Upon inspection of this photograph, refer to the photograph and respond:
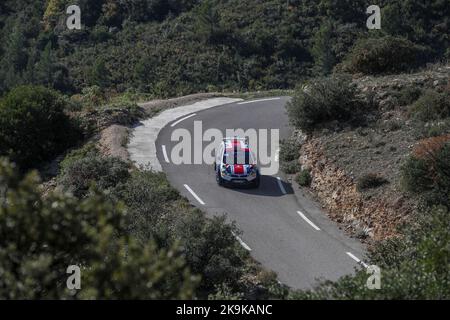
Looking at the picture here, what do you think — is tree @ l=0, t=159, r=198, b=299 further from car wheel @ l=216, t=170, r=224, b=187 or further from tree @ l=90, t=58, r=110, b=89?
tree @ l=90, t=58, r=110, b=89

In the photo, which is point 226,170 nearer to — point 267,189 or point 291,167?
point 267,189

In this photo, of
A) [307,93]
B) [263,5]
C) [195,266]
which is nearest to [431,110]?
[307,93]

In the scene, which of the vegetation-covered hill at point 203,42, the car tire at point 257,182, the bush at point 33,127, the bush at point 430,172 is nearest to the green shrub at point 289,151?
the car tire at point 257,182

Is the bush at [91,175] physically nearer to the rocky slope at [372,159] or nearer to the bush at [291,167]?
the bush at [291,167]

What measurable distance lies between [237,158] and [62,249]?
15923 mm

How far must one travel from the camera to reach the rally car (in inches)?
1016

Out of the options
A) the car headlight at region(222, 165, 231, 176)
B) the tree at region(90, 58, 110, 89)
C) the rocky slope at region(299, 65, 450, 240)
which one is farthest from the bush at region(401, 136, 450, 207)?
the tree at region(90, 58, 110, 89)

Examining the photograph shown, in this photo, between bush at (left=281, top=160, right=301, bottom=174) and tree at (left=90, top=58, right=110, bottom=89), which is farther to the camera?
tree at (left=90, top=58, right=110, bottom=89)

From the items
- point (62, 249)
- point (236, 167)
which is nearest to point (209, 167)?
point (236, 167)

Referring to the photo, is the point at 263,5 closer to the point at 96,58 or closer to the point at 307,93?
the point at 96,58

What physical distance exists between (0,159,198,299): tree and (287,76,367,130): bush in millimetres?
18787

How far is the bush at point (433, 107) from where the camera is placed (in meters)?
26.7

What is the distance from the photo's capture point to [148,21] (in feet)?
219

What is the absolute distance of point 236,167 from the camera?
2581 centimetres
